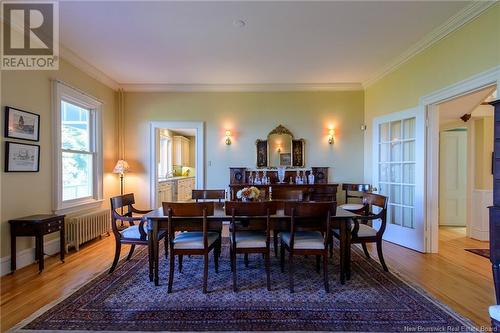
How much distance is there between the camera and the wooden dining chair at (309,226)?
8.22 ft

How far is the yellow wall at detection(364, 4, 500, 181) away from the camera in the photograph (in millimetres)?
2688

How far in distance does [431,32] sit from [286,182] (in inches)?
127

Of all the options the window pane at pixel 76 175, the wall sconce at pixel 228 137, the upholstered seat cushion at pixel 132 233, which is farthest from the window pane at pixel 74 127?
the wall sconce at pixel 228 137

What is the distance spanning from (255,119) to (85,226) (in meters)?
3.53

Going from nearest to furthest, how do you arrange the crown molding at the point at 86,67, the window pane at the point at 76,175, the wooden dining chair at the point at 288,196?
1. the wooden dining chair at the point at 288,196
2. the crown molding at the point at 86,67
3. the window pane at the point at 76,175

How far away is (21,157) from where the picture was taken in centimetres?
312

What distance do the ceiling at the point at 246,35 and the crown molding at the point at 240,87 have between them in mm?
483

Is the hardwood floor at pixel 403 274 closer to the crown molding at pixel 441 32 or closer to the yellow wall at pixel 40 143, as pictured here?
the yellow wall at pixel 40 143

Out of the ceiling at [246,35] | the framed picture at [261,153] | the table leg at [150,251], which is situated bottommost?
the table leg at [150,251]

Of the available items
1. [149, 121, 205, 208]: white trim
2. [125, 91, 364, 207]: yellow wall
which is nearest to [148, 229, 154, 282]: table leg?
[149, 121, 205, 208]: white trim

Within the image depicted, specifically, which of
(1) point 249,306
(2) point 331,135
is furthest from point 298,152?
(1) point 249,306

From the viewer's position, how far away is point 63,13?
286 cm

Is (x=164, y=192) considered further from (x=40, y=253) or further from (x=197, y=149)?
(x=40, y=253)

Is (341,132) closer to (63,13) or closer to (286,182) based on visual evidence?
(286,182)
